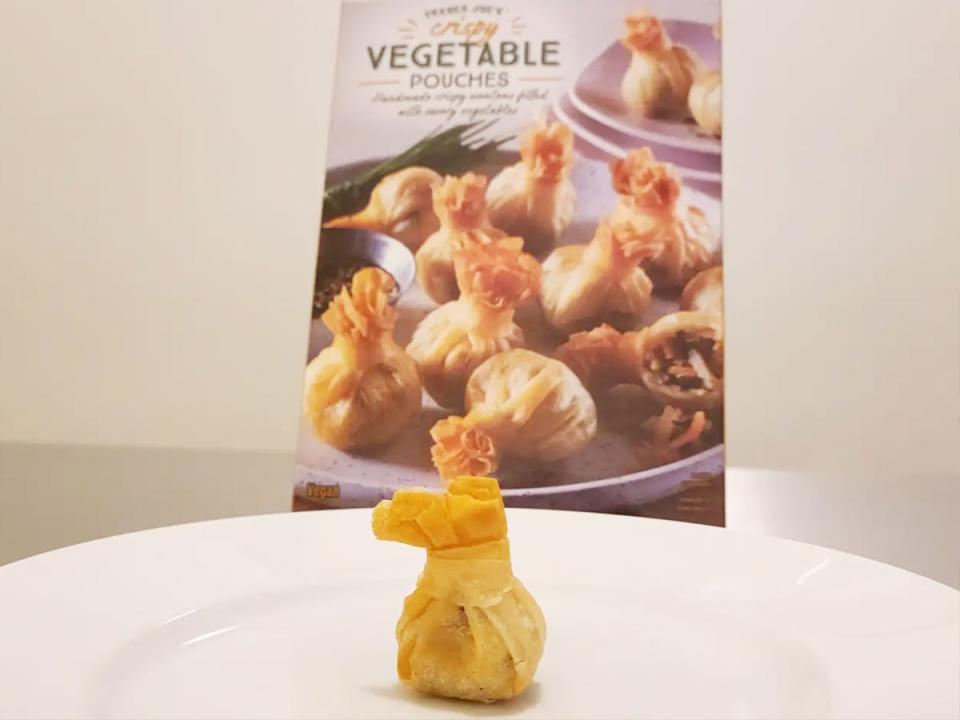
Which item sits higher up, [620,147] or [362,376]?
[620,147]

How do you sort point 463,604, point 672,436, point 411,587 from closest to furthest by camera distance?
point 463,604
point 411,587
point 672,436

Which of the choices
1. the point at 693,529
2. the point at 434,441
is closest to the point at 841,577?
the point at 693,529

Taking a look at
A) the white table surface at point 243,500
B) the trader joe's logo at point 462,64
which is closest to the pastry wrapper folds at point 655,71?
the trader joe's logo at point 462,64

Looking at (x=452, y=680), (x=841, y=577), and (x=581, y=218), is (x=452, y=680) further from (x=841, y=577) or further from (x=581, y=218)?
(x=581, y=218)

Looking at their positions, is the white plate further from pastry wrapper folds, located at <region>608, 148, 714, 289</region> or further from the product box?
pastry wrapper folds, located at <region>608, 148, 714, 289</region>

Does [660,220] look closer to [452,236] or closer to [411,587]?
[452,236]

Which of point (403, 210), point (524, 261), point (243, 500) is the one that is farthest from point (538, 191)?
point (243, 500)

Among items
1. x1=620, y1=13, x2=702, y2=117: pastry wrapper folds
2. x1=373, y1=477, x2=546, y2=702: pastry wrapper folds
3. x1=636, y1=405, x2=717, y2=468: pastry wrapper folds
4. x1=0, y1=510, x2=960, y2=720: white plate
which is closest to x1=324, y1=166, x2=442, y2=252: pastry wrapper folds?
x1=620, y1=13, x2=702, y2=117: pastry wrapper folds
